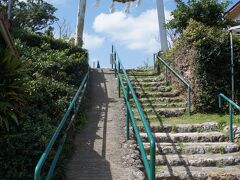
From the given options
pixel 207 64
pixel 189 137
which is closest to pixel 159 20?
pixel 207 64

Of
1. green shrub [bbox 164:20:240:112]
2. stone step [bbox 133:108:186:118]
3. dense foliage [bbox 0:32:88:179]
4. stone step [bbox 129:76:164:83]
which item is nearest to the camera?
dense foliage [bbox 0:32:88:179]

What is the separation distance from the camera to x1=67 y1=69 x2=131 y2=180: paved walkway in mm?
6633

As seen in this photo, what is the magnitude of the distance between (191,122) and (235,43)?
264 centimetres

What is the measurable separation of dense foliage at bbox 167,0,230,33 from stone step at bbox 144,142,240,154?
6402 millimetres

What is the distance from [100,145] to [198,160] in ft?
5.74

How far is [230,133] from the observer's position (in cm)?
848

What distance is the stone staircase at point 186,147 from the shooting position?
7.03 metres

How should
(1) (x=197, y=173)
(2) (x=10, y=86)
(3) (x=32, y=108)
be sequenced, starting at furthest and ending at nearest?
(3) (x=32, y=108) → (2) (x=10, y=86) → (1) (x=197, y=173)

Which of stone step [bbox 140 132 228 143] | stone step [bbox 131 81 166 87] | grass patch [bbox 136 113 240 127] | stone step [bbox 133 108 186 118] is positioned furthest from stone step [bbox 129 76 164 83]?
stone step [bbox 140 132 228 143]

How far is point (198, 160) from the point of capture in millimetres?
7473

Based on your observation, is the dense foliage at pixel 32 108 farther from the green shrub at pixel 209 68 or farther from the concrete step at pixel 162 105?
the green shrub at pixel 209 68

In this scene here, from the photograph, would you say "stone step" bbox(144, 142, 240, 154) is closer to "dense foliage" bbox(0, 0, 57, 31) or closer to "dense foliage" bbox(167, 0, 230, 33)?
"dense foliage" bbox(167, 0, 230, 33)

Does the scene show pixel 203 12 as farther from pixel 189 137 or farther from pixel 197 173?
pixel 197 173

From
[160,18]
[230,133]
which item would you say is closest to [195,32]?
[230,133]
